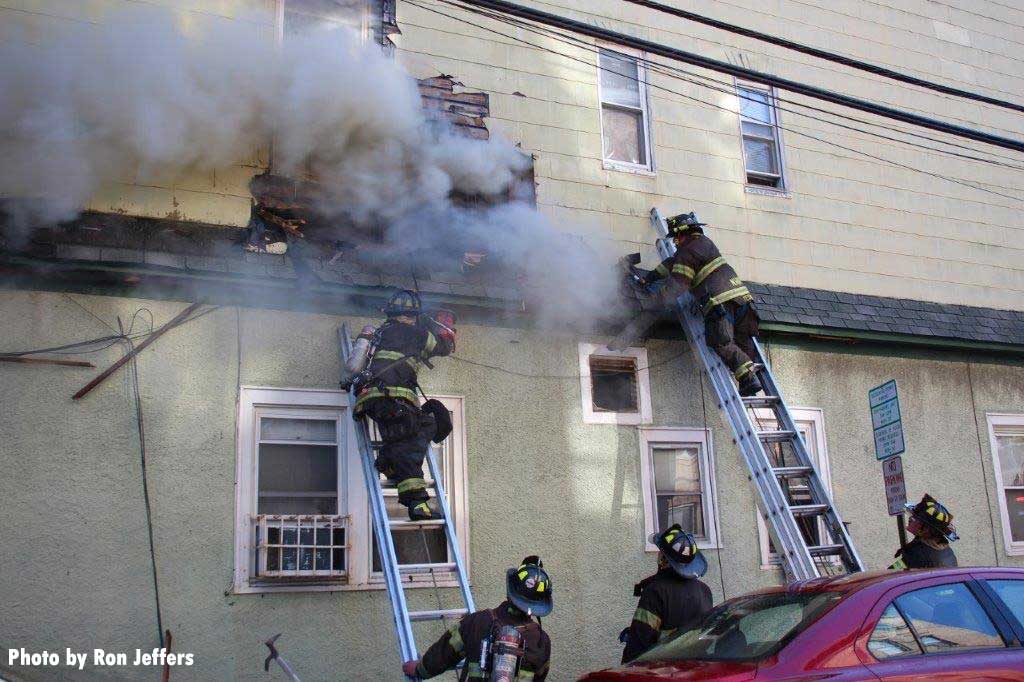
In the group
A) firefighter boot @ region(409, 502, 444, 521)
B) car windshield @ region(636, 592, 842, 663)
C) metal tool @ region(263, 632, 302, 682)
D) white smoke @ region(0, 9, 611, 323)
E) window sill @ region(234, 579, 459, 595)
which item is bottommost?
metal tool @ region(263, 632, 302, 682)

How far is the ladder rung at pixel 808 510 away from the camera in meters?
7.25

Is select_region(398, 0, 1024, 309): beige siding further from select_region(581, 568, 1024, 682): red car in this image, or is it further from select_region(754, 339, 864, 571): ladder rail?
select_region(581, 568, 1024, 682): red car

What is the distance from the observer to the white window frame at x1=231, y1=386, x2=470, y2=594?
6.98 m

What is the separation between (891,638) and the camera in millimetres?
4633

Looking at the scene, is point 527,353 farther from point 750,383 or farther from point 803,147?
point 803,147

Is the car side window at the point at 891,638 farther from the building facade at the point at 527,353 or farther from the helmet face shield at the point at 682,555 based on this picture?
the building facade at the point at 527,353

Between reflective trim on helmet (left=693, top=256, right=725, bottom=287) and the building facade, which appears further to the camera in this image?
reflective trim on helmet (left=693, top=256, right=725, bottom=287)

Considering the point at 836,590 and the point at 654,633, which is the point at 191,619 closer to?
the point at 654,633

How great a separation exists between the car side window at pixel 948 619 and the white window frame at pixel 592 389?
12.4ft

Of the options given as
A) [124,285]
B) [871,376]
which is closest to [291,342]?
[124,285]

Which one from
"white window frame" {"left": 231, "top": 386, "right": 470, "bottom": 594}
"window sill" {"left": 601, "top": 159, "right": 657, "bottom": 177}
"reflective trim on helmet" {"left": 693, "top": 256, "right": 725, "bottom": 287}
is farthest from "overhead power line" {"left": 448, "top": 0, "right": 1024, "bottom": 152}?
"white window frame" {"left": 231, "top": 386, "right": 470, "bottom": 594}

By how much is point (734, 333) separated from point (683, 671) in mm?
4297

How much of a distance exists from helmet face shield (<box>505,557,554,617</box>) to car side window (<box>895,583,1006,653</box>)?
1.70 m

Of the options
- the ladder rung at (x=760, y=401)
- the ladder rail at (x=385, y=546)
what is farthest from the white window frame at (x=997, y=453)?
the ladder rail at (x=385, y=546)
